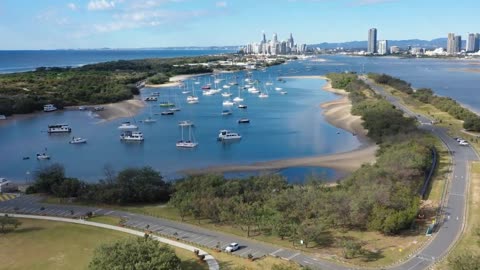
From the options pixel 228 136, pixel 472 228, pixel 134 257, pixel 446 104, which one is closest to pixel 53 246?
pixel 134 257

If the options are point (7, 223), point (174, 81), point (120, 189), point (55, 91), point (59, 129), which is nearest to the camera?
point (7, 223)

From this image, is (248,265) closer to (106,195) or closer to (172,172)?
(106,195)

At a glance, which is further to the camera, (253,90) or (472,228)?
(253,90)

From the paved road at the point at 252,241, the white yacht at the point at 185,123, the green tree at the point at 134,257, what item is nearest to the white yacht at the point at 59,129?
the white yacht at the point at 185,123

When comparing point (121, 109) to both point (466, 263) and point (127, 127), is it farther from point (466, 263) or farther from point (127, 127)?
point (466, 263)

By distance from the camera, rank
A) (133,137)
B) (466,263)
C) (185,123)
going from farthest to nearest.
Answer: (185,123), (133,137), (466,263)

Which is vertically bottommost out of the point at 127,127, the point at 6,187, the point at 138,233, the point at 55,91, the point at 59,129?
the point at 138,233

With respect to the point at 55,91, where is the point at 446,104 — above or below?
below
